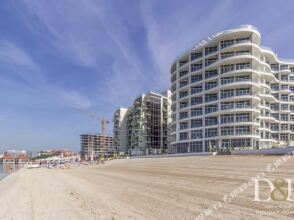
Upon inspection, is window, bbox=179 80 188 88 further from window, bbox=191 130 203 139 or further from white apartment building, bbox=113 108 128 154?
white apartment building, bbox=113 108 128 154

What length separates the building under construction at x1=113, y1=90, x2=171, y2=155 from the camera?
9306 cm

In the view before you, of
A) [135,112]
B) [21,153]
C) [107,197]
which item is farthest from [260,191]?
[21,153]

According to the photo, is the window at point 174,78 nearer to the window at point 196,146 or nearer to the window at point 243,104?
the window at point 196,146

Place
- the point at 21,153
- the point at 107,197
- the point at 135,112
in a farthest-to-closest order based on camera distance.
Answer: the point at 21,153 → the point at 135,112 → the point at 107,197

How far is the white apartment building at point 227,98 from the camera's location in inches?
2140

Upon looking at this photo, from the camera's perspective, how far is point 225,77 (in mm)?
57531

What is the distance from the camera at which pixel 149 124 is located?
94.9 metres

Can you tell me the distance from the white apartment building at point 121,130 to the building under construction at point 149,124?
188 cm

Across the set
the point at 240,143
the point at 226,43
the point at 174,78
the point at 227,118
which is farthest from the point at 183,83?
the point at 240,143

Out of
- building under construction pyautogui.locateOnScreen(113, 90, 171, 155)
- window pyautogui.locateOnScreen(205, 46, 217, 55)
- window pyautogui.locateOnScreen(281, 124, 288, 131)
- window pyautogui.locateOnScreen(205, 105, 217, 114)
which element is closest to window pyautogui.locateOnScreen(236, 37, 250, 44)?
window pyautogui.locateOnScreen(205, 46, 217, 55)

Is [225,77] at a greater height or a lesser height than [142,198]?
greater

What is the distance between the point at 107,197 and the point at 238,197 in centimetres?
575

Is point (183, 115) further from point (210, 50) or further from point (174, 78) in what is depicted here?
point (210, 50)

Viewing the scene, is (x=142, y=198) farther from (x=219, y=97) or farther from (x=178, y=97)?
(x=178, y=97)
